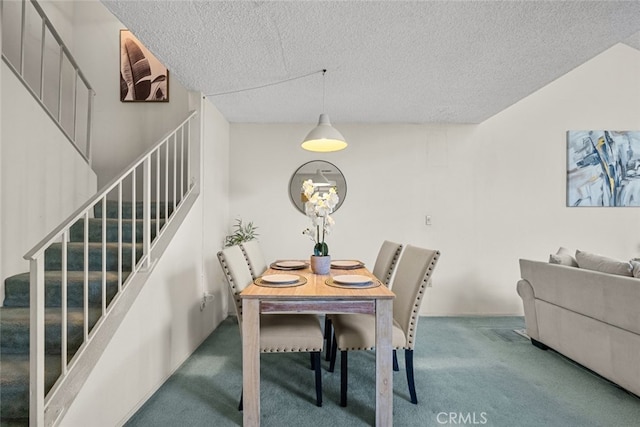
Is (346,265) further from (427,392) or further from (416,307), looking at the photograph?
(427,392)

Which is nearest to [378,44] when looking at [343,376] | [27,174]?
[343,376]

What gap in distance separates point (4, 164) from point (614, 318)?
13.7 feet

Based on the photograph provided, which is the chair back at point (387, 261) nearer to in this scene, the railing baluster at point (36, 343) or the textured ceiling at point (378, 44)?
the textured ceiling at point (378, 44)

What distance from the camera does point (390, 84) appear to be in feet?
8.57

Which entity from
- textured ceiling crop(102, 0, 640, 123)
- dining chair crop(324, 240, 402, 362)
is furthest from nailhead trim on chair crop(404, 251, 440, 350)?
textured ceiling crop(102, 0, 640, 123)

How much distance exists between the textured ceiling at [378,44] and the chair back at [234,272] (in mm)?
1401

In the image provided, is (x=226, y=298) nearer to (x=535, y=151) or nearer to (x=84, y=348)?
(x=84, y=348)

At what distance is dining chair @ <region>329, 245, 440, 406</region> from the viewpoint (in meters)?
1.85

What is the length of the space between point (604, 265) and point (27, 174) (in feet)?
13.9

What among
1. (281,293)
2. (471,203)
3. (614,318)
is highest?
(471,203)

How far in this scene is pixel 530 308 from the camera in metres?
2.72

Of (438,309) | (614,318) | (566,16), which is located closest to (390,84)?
(566,16)

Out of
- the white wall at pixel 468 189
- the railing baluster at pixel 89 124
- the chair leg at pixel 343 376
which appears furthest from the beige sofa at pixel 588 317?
the railing baluster at pixel 89 124

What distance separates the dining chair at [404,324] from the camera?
72.7 inches
